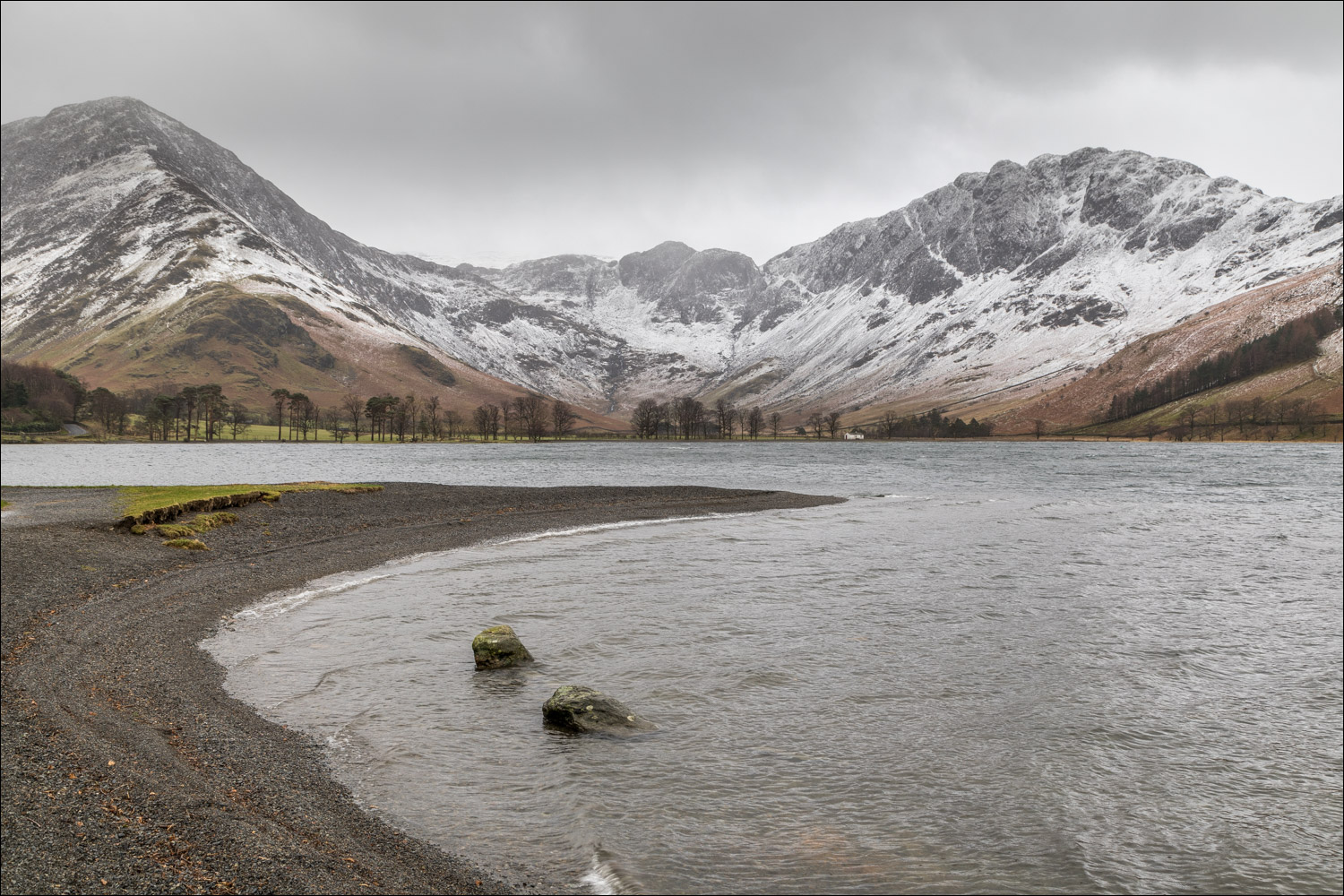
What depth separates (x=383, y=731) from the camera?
2039cm

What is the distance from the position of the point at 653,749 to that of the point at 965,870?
310 inches

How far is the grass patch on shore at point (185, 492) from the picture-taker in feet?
182

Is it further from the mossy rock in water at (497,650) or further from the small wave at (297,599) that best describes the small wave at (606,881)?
the small wave at (297,599)

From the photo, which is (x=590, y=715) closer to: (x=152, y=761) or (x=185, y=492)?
(x=152, y=761)

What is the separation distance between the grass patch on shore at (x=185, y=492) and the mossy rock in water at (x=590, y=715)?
41.8m

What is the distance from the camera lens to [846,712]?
22547 millimetres

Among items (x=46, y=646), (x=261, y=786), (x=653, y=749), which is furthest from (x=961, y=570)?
(x=46, y=646)

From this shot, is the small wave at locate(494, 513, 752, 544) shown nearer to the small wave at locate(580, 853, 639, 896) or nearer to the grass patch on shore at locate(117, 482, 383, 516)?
the grass patch on shore at locate(117, 482, 383, 516)

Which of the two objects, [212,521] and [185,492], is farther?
[185,492]

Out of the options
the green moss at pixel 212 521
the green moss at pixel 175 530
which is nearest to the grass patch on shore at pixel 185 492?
the green moss at pixel 175 530

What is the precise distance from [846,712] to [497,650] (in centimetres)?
1148

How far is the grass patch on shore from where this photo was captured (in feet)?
182

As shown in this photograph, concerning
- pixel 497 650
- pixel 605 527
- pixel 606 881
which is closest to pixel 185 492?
pixel 605 527

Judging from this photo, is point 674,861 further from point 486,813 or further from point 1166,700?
point 1166,700
